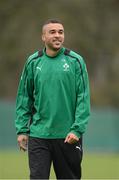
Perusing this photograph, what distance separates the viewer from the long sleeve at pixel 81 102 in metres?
10.2

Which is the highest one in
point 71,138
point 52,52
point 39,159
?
point 52,52

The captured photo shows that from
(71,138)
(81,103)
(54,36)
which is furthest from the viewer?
(54,36)

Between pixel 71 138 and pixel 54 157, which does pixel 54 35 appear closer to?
pixel 71 138

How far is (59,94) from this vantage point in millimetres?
10352

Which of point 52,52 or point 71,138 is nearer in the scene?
point 71,138

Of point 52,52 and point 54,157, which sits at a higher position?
point 52,52

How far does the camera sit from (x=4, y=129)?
35688 millimetres

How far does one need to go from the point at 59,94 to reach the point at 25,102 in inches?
19.2

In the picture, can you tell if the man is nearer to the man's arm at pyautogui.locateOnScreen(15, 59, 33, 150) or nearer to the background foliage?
the man's arm at pyautogui.locateOnScreen(15, 59, 33, 150)

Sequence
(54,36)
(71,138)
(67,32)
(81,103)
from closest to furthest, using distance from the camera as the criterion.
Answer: (71,138), (81,103), (54,36), (67,32)

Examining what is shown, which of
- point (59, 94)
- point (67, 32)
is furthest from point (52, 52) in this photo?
point (67, 32)

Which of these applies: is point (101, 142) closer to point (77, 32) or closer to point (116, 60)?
point (77, 32)

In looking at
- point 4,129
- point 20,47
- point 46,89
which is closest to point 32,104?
point 46,89

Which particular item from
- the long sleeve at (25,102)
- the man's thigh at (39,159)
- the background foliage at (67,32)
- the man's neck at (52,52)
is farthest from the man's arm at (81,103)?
the background foliage at (67,32)
